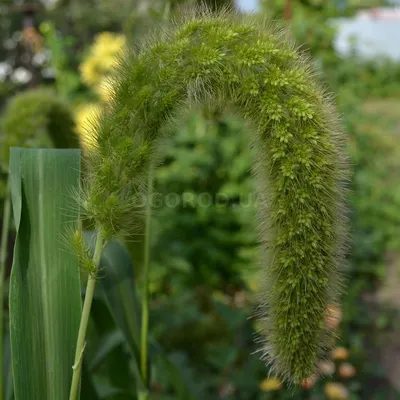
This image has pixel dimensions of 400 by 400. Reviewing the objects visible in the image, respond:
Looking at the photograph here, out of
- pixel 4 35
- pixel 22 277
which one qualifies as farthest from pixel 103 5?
pixel 22 277

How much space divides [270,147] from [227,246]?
2.47 m

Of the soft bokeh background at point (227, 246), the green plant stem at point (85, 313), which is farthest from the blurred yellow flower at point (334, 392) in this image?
the green plant stem at point (85, 313)

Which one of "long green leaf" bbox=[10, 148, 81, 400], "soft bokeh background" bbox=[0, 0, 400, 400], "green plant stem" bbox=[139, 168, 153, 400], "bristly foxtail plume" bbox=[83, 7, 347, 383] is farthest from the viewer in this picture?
"soft bokeh background" bbox=[0, 0, 400, 400]

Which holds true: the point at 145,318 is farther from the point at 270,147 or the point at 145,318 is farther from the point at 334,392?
the point at 334,392

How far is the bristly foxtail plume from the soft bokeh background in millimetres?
621

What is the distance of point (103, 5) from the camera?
18.3 ft

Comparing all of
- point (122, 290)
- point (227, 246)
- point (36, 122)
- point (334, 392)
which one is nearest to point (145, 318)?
point (122, 290)

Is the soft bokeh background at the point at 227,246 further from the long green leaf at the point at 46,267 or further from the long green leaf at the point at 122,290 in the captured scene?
the long green leaf at the point at 46,267

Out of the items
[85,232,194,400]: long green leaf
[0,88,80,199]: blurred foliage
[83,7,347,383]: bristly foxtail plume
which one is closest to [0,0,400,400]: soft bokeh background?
[85,232,194,400]: long green leaf

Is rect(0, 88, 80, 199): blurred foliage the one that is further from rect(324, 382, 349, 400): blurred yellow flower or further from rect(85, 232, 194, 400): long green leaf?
rect(324, 382, 349, 400): blurred yellow flower

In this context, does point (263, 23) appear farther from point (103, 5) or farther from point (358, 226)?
point (103, 5)

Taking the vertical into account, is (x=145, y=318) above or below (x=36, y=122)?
below

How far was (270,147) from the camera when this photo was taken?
580 millimetres

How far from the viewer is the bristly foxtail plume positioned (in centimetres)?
57
